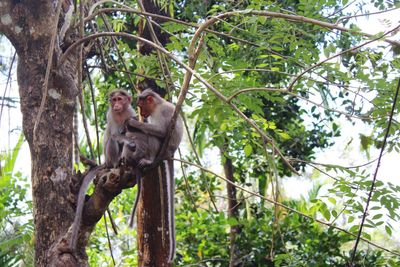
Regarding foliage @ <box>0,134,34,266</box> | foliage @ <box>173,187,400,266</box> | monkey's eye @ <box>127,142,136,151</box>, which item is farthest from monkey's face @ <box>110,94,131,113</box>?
foliage @ <box>173,187,400,266</box>

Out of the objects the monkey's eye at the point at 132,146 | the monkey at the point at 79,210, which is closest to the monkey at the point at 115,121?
the monkey's eye at the point at 132,146

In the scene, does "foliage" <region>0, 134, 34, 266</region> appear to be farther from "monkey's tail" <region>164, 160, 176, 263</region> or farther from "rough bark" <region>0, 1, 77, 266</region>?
"rough bark" <region>0, 1, 77, 266</region>

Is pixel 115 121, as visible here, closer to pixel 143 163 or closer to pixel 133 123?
pixel 133 123

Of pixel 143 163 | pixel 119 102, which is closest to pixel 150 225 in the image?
pixel 119 102

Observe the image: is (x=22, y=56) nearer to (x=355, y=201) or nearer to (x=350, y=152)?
(x=355, y=201)

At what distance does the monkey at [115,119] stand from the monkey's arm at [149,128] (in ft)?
0.67

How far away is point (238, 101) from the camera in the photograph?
4598mm

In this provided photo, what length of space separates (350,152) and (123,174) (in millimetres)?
12247

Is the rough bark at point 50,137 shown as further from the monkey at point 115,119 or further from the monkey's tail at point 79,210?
the monkey at point 115,119

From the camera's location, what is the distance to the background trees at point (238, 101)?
3709mm

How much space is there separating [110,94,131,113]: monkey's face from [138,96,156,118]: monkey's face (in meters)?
0.16

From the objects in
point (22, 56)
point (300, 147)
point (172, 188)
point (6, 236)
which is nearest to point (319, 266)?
point (300, 147)

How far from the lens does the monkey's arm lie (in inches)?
192

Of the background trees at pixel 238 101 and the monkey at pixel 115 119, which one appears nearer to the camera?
the background trees at pixel 238 101
